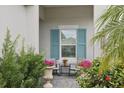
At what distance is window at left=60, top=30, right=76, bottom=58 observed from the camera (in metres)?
12.9

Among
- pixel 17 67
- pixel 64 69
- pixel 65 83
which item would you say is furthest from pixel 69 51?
pixel 17 67

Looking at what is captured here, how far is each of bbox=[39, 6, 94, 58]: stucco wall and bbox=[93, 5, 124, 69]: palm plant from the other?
9.59 metres

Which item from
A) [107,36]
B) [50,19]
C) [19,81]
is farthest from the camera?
[50,19]

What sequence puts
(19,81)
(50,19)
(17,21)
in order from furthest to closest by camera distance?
(50,19)
(17,21)
(19,81)

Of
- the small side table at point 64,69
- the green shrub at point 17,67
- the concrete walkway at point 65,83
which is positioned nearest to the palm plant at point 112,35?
the green shrub at point 17,67

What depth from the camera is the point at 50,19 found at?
12891 millimetres

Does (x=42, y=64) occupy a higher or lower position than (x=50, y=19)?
lower

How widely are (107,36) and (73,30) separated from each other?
33.2 ft

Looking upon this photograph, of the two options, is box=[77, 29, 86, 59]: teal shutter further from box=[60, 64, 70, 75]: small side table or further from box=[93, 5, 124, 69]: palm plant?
box=[93, 5, 124, 69]: palm plant
